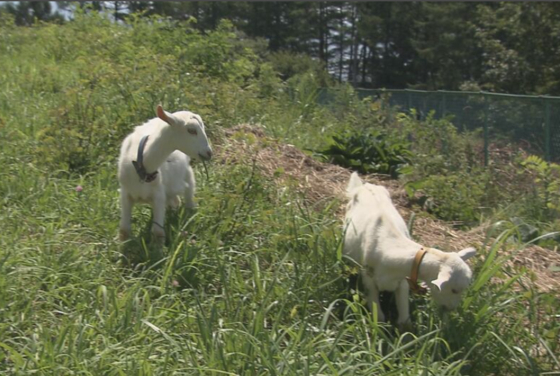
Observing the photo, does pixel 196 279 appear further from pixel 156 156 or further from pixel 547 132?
pixel 547 132

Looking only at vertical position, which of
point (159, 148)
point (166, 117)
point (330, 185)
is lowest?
point (330, 185)

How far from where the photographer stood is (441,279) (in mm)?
4777

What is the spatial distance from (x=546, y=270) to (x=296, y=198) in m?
2.24

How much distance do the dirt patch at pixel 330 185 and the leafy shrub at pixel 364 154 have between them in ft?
0.71

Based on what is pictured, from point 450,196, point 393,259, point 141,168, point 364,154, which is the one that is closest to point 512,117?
point 364,154

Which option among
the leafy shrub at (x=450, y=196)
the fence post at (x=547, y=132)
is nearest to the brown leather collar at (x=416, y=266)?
the leafy shrub at (x=450, y=196)

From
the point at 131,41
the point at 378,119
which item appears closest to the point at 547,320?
the point at 378,119

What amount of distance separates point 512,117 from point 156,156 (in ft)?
23.7

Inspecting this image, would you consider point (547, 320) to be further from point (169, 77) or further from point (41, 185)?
point (169, 77)

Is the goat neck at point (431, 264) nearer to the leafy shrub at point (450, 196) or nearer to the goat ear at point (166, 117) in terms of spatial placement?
the goat ear at point (166, 117)

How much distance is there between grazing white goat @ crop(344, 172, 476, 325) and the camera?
4.84 meters

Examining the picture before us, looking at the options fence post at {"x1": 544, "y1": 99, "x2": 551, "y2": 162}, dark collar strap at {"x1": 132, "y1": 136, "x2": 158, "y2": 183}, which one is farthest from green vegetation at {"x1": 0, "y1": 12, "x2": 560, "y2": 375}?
fence post at {"x1": 544, "y1": 99, "x2": 551, "y2": 162}

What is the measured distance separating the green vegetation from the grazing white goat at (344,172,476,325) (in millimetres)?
160

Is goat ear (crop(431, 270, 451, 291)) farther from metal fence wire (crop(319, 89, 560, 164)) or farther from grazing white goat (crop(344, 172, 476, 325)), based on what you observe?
metal fence wire (crop(319, 89, 560, 164))
